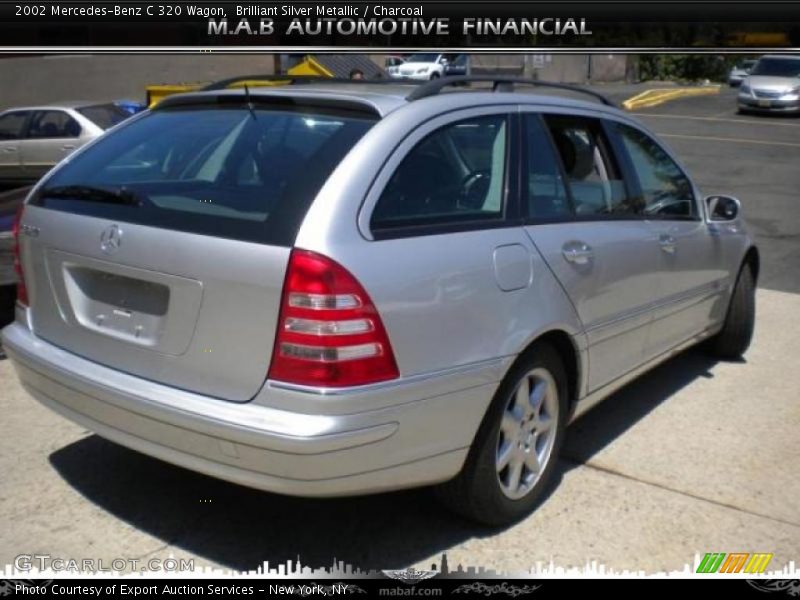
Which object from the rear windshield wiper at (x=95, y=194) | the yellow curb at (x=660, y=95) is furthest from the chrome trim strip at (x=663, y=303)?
the yellow curb at (x=660, y=95)

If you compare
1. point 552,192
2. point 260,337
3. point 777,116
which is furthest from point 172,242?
point 777,116

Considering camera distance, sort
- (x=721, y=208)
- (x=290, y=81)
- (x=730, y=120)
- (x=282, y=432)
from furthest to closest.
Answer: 1. (x=730, y=120)
2. (x=721, y=208)
3. (x=290, y=81)
4. (x=282, y=432)

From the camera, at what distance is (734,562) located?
3.23 m

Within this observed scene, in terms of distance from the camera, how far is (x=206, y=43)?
1143 cm

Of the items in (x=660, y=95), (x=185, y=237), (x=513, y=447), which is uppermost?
(x=185, y=237)

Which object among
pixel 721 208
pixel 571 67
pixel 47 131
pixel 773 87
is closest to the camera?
pixel 721 208

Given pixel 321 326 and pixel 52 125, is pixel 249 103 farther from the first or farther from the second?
pixel 52 125

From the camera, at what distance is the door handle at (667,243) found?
4.25 m

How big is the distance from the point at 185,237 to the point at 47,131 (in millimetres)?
11378

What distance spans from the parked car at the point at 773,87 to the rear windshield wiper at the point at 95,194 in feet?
81.1

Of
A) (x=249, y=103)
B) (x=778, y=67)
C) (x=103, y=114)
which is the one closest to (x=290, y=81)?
(x=249, y=103)

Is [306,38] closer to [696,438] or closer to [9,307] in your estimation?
[9,307]

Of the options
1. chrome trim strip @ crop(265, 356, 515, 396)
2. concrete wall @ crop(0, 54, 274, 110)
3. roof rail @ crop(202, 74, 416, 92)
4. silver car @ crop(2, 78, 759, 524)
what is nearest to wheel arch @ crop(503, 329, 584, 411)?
silver car @ crop(2, 78, 759, 524)

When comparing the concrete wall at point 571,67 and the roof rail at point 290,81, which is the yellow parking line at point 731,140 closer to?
the roof rail at point 290,81
